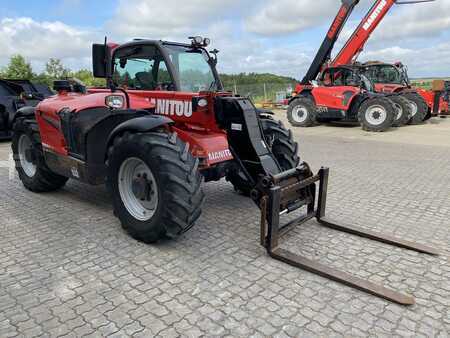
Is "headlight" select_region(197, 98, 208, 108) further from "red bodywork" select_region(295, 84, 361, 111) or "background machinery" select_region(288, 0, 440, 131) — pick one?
"red bodywork" select_region(295, 84, 361, 111)

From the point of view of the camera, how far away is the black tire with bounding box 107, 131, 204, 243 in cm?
344

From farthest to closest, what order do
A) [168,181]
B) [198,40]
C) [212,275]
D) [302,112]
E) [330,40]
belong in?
[330,40] → [302,112] → [198,40] → [168,181] → [212,275]

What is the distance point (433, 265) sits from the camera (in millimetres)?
3439

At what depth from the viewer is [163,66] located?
14.7ft

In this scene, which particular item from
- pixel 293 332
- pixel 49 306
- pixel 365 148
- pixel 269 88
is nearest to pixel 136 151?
pixel 49 306

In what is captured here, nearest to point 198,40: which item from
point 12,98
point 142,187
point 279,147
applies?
point 279,147

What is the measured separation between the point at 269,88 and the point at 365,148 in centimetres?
1896

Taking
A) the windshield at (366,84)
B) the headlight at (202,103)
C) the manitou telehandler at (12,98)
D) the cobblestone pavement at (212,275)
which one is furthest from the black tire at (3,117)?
the windshield at (366,84)

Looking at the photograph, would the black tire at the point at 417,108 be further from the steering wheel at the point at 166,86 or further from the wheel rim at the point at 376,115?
the steering wheel at the point at 166,86

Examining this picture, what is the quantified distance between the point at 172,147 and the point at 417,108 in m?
13.3

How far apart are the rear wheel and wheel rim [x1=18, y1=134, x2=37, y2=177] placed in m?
13.0

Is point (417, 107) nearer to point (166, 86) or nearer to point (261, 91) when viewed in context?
point (166, 86)

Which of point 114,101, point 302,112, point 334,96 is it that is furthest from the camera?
point 302,112

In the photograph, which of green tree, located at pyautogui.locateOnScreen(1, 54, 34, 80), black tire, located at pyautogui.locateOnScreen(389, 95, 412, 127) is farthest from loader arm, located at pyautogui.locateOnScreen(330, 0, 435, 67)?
green tree, located at pyautogui.locateOnScreen(1, 54, 34, 80)
